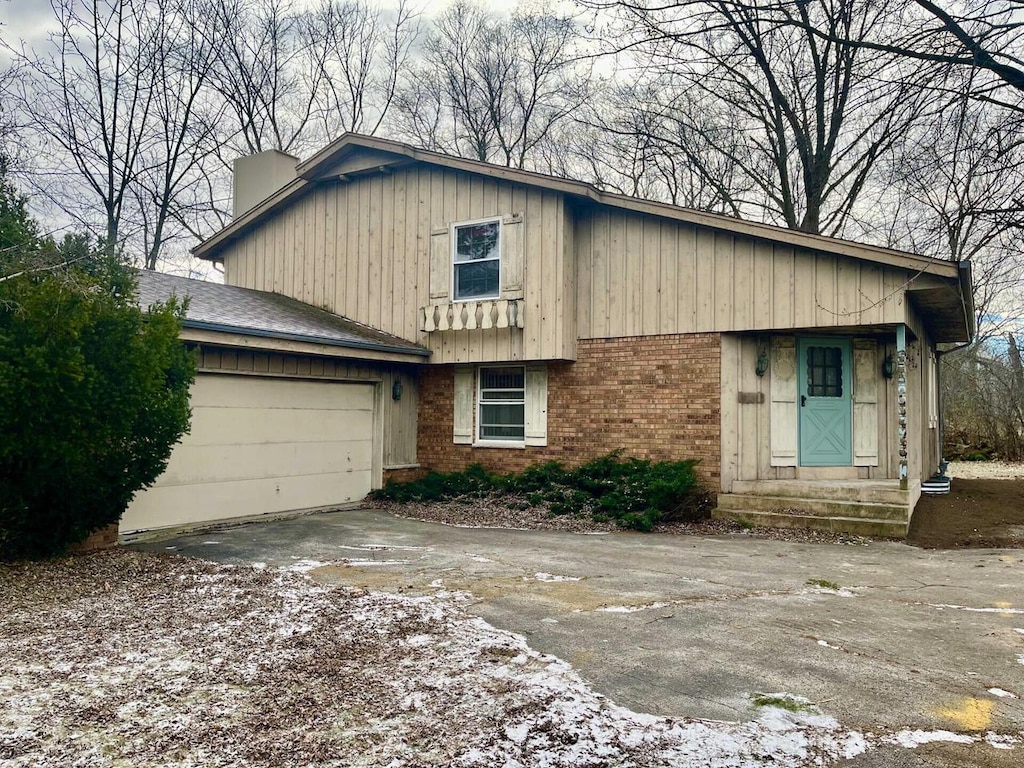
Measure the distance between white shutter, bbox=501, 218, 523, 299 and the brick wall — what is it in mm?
1295

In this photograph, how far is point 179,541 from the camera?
8.09 metres

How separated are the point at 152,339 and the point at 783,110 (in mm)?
15579

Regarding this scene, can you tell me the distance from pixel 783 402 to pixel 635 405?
204 cm

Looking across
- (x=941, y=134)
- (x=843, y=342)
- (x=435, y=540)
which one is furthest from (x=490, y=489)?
(x=941, y=134)

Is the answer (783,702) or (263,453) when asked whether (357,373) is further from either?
(783,702)

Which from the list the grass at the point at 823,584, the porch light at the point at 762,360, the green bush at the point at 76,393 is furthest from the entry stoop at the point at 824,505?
the green bush at the point at 76,393

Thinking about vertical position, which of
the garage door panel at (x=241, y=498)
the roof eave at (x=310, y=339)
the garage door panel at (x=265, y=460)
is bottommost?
the garage door panel at (x=241, y=498)

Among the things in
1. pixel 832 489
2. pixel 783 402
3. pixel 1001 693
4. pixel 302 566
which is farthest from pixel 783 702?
pixel 783 402

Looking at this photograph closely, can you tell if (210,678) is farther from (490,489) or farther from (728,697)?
(490,489)

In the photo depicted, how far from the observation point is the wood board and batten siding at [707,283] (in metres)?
9.12

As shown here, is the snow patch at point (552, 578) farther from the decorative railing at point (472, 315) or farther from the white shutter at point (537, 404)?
the decorative railing at point (472, 315)

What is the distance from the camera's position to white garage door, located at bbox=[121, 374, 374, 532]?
28.6ft

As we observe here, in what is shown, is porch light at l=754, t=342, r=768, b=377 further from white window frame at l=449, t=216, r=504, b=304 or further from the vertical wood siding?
the vertical wood siding

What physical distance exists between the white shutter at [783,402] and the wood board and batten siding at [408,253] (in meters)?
2.90
